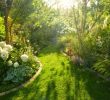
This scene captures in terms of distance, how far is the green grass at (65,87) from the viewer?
9.48 meters

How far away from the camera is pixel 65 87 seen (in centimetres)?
1041

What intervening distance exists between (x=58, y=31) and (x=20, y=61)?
52.4 ft

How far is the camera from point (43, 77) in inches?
462

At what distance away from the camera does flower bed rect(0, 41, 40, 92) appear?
1075 cm

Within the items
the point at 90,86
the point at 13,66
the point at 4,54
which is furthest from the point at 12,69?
the point at 90,86

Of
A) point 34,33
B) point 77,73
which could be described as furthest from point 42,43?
point 77,73

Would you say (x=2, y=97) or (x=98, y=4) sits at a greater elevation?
(x=98, y=4)

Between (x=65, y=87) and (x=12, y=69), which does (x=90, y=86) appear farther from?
(x=12, y=69)

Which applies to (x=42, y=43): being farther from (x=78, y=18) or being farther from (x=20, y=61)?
(x=20, y=61)

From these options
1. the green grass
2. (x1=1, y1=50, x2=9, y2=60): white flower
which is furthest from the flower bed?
the green grass

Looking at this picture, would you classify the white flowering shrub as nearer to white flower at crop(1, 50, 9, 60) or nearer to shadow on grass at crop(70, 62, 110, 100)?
white flower at crop(1, 50, 9, 60)

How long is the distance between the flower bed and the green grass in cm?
48

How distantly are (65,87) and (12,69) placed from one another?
90.6 inches

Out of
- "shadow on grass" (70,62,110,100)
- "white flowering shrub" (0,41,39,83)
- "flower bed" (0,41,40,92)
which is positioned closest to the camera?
"shadow on grass" (70,62,110,100)
